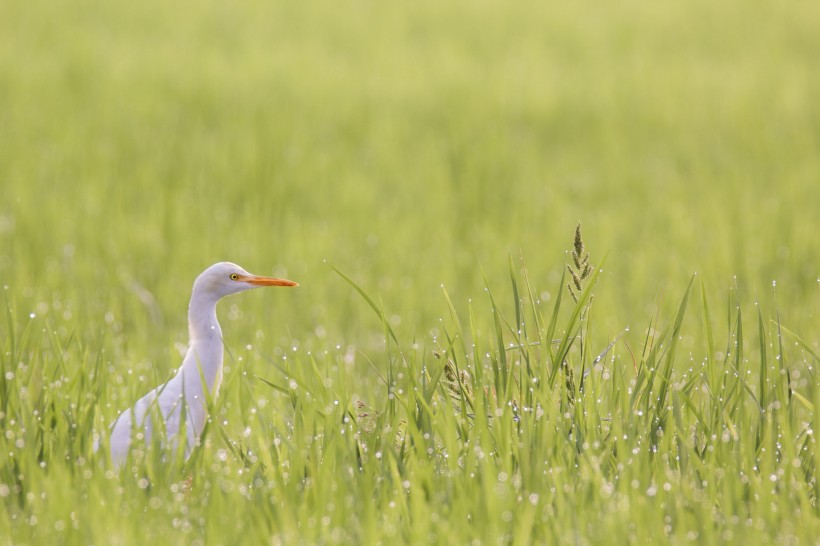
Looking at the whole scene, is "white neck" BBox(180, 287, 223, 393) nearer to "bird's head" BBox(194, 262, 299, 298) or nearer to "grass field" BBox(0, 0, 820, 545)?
"bird's head" BBox(194, 262, 299, 298)

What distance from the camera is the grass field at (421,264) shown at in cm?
257

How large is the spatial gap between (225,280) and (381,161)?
495 cm

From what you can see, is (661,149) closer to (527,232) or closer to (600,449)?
(527,232)

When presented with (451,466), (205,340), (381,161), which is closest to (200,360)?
(205,340)

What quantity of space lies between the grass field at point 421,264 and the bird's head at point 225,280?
355mm

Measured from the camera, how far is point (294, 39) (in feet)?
38.8

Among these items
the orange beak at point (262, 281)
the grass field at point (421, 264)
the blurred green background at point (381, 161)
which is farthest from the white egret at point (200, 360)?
the blurred green background at point (381, 161)

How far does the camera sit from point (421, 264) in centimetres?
638

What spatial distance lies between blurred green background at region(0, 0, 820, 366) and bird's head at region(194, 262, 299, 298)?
503 mm

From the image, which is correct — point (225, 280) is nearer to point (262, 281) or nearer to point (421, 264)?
point (262, 281)

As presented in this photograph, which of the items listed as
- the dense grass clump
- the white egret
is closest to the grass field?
the dense grass clump

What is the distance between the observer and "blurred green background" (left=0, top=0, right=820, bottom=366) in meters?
6.14

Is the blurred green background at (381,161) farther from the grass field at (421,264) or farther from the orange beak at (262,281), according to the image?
the orange beak at (262,281)

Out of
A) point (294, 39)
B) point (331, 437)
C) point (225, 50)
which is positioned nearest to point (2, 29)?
point (225, 50)
